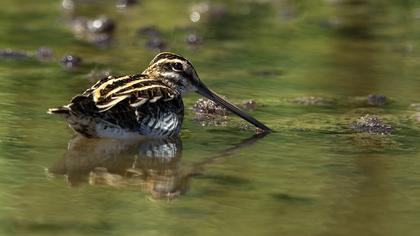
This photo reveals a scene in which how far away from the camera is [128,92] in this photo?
937 centimetres

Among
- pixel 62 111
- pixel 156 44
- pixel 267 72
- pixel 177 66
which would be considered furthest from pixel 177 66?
pixel 156 44

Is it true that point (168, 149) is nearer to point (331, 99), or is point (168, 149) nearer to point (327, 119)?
point (327, 119)

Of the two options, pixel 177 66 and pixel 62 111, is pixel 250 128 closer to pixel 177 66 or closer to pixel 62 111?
pixel 177 66

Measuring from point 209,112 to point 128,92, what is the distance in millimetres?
1464

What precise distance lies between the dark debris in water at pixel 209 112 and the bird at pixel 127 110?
45 centimetres

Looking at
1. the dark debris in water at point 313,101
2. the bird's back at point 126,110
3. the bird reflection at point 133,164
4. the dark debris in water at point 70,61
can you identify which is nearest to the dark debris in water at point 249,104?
the dark debris in water at point 313,101

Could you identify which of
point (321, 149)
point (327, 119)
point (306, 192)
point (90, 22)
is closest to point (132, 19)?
point (90, 22)

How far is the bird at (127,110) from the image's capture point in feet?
30.0

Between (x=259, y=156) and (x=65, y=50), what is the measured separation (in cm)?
496

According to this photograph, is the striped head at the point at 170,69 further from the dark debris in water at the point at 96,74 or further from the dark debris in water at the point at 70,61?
the dark debris in water at the point at 70,61

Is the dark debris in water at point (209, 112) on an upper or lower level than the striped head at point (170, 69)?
lower

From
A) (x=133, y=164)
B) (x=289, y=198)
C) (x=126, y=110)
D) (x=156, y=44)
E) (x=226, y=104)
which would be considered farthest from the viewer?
(x=156, y=44)

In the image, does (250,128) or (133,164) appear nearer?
(133,164)

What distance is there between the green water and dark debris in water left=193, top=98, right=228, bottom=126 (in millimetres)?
103
